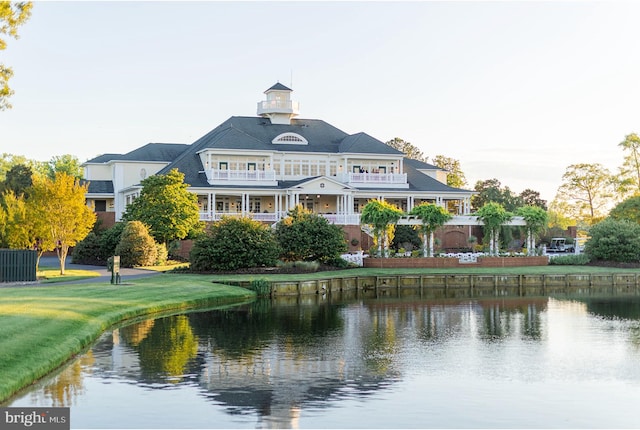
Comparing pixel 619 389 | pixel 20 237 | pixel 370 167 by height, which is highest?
pixel 370 167

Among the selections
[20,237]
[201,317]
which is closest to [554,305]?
[201,317]

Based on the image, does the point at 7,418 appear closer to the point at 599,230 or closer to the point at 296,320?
the point at 296,320

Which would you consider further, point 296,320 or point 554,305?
point 554,305

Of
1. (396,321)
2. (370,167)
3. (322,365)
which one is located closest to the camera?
(322,365)

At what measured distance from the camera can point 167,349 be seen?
998 inches

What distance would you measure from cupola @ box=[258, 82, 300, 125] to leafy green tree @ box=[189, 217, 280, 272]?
32324mm

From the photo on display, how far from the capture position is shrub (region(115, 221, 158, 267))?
5566 centimetres

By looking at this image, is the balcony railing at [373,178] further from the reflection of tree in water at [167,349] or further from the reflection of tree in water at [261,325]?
the reflection of tree in water at [167,349]

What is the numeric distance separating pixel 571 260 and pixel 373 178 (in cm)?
2100

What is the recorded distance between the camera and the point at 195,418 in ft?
54.7

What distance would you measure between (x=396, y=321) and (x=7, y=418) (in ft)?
67.5

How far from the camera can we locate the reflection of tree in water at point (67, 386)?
18016 millimetres

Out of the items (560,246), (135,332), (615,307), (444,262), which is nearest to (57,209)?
(135,332)

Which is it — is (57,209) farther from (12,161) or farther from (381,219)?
(12,161)
